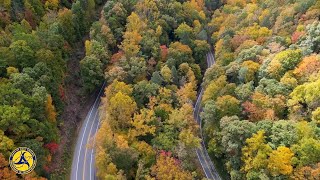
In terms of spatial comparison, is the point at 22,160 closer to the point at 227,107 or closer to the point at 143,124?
the point at 143,124

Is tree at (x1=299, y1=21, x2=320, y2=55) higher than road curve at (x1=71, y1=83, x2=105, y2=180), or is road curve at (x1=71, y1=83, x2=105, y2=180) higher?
tree at (x1=299, y1=21, x2=320, y2=55)

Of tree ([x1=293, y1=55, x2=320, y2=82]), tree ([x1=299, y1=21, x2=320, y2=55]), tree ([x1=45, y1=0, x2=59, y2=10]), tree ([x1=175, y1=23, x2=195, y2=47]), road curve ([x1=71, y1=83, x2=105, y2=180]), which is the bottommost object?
road curve ([x1=71, y1=83, x2=105, y2=180])

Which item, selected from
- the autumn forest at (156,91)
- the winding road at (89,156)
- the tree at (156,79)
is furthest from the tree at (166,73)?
the winding road at (89,156)

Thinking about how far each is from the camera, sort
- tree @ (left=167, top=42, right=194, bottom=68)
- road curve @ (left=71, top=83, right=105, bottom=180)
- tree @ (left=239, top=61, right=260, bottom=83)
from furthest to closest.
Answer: tree @ (left=167, top=42, right=194, bottom=68)
tree @ (left=239, top=61, right=260, bottom=83)
road curve @ (left=71, top=83, right=105, bottom=180)

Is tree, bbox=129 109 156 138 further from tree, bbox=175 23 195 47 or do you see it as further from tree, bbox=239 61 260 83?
tree, bbox=175 23 195 47

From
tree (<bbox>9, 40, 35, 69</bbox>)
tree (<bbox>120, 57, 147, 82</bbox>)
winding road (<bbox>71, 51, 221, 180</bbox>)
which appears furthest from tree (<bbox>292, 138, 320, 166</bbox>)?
tree (<bbox>9, 40, 35, 69</bbox>)

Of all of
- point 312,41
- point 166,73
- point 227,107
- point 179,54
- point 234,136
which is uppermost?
point 179,54

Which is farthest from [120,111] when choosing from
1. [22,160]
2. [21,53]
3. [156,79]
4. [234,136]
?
[234,136]
